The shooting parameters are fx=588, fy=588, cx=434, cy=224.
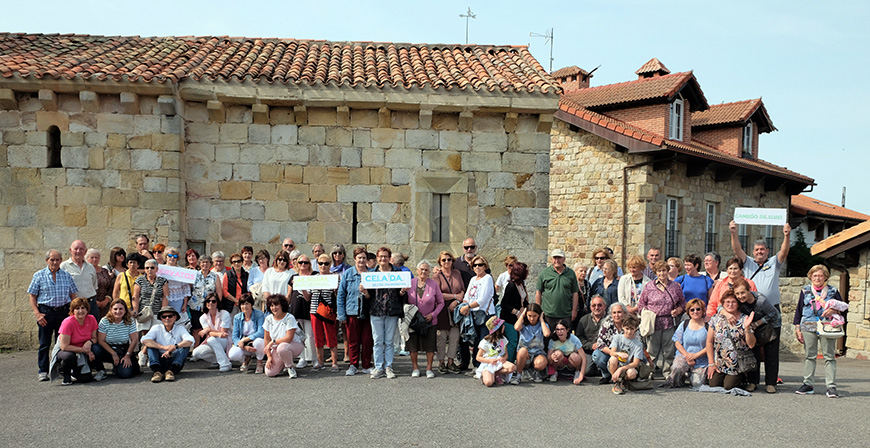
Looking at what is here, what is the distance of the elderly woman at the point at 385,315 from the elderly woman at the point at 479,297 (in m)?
0.78

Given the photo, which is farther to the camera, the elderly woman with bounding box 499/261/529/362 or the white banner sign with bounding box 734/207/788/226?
the white banner sign with bounding box 734/207/788/226

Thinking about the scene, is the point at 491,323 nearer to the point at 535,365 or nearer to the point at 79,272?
the point at 535,365

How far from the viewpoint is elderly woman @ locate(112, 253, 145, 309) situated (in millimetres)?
7332

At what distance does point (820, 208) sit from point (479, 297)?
83.0 feet

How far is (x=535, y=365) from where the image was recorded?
23.0ft

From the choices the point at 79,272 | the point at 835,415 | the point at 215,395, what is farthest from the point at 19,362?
the point at 835,415

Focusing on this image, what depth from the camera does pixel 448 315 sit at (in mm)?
7332

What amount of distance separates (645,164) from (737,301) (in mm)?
9278

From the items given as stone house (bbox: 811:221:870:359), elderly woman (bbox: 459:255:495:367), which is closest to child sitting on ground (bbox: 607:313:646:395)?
elderly woman (bbox: 459:255:495:367)

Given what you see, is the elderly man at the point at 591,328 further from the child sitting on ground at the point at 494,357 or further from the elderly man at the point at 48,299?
the elderly man at the point at 48,299

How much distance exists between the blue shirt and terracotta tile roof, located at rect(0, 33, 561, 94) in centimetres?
327

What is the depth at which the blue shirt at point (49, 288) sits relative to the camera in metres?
6.88

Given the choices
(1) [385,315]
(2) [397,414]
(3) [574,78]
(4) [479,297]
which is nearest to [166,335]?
(1) [385,315]

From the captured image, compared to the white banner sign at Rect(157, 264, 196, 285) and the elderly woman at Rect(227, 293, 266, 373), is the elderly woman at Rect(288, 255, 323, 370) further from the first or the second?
the white banner sign at Rect(157, 264, 196, 285)
